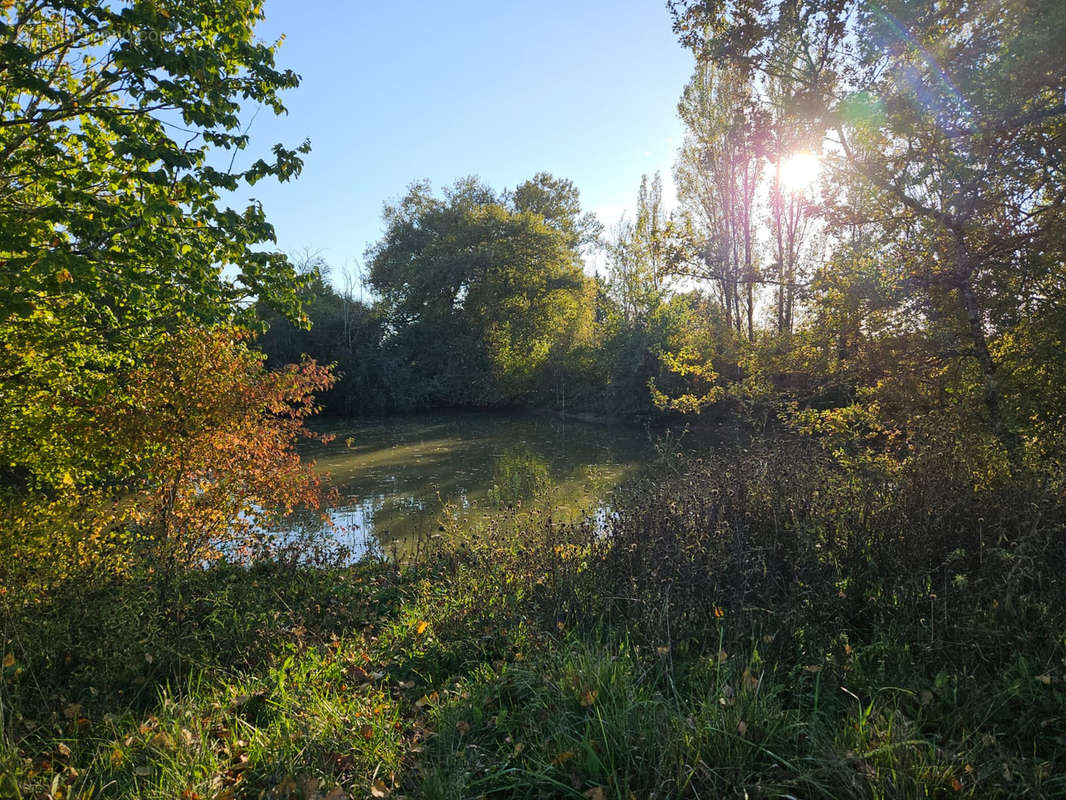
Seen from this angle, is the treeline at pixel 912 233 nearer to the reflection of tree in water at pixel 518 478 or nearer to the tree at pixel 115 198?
the tree at pixel 115 198

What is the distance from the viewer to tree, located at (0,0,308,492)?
4.79 m

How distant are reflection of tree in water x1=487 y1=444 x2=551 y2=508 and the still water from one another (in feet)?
0.09

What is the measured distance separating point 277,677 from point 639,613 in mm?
2485

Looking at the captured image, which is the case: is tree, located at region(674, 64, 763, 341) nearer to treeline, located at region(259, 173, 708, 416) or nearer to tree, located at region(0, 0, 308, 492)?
treeline, located at region(259, 173, 708, 416)

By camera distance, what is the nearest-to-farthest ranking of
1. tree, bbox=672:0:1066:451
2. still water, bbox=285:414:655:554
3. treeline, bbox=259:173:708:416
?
tree, bbox=672:0:1066:451 < still water, bbox=285:414:655:554 < treeline, bbox=259:173:708:416

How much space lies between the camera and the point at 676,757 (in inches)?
93.7

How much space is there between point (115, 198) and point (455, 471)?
12.1 meters

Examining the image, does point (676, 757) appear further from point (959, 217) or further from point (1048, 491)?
point (959, 217)

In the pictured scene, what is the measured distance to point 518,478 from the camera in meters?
15.1

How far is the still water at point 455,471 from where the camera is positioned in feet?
35.8

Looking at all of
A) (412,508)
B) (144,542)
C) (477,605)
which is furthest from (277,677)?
(412,508)

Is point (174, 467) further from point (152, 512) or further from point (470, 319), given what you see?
point (470, 319)

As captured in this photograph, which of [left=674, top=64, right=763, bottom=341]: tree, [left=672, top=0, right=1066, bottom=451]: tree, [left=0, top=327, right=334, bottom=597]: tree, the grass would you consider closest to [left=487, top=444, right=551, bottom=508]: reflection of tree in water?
[left=0, top=327, right=334, bottom=597]: tree

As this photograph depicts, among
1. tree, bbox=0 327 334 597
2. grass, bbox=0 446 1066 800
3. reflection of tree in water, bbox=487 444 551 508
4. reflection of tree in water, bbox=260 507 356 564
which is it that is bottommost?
reflection of tree in water, bbox=487 444 551 508
